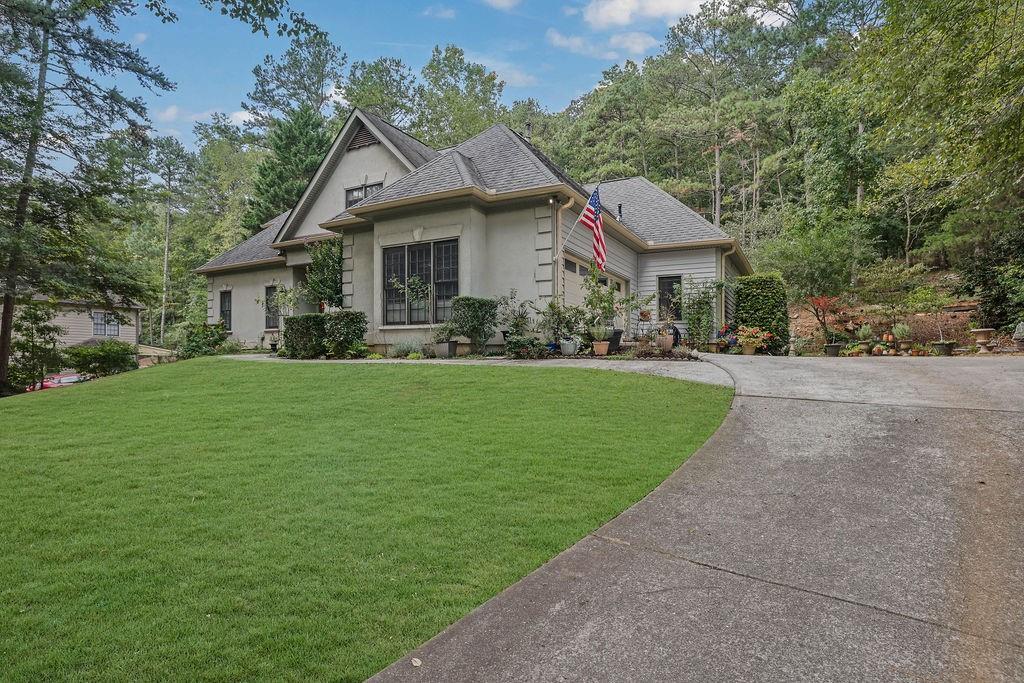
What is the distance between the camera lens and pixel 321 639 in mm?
1839

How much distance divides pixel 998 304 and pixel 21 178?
21374 millimetres

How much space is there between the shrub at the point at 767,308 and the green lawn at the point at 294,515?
25.0 feet

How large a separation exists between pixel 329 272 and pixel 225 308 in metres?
7.52

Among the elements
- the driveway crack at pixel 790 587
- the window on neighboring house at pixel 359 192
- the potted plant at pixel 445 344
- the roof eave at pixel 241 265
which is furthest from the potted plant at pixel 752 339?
the roof eave at pixel 241 265

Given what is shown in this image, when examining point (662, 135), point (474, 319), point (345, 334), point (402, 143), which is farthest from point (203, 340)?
point (662, 135)

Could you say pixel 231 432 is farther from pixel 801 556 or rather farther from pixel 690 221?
pixel 690 221

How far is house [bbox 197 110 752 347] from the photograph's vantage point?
10.9 meters

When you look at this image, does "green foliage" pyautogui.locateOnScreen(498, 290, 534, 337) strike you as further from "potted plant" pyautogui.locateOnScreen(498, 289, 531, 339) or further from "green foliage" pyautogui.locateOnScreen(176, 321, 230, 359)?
"green foliage" pyautogui.locateOnScreen(176, 321, 230, 359)

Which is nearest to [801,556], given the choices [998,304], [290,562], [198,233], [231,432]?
[290,562]

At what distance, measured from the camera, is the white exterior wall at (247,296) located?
17.0 metres

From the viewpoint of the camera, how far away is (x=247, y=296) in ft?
58.4

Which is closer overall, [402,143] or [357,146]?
[402,143]

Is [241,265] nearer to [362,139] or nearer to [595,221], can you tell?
[362,139]

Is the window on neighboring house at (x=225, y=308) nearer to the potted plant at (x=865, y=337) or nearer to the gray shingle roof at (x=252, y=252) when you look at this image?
the gray shingle roof at (x=252, y=252)
